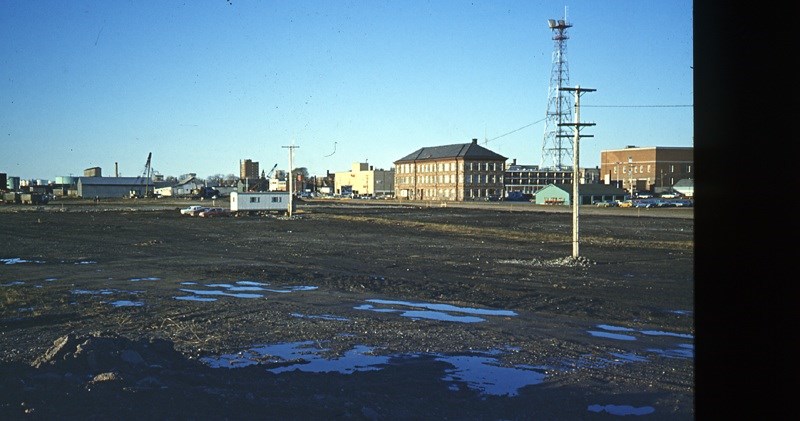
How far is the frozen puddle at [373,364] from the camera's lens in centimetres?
931

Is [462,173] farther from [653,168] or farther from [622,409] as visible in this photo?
[622,409]

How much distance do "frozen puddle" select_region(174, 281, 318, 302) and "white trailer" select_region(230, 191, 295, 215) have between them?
5675 cm

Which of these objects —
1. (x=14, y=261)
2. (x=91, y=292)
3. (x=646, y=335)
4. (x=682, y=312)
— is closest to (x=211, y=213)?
(x=14, y=261)

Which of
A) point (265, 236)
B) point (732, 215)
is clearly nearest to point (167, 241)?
point (265, 236)

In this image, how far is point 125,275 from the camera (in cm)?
2145

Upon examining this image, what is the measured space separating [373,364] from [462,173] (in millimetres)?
118766

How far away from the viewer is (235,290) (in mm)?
18375

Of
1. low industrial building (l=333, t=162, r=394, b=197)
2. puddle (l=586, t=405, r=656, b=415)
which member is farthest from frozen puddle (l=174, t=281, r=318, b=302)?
low industrial building (l=333, t=162, r=394, b=197)

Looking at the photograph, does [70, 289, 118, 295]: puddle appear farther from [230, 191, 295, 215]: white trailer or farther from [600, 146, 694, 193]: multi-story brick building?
[600, 146, 694, 193]: multi-story brick building

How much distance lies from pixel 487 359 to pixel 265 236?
33.0 meters

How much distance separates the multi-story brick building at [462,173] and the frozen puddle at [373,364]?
117453mm

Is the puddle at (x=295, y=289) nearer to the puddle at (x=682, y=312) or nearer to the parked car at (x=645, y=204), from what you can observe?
the puddle at (x=682, y=312)

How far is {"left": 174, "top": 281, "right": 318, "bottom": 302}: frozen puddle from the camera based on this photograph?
55.6 ft

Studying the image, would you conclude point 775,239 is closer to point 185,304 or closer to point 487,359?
point 487,359
